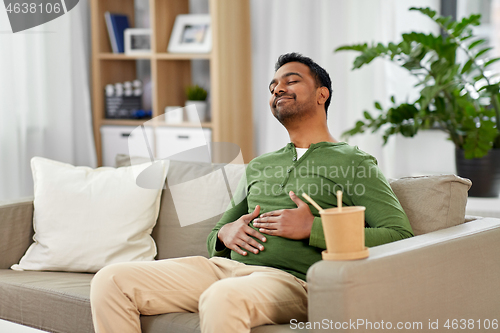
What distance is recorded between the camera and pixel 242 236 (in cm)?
164

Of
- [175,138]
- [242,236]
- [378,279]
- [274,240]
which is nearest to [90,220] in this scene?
[242,236]

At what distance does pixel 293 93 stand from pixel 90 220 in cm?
83

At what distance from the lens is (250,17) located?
3549 mm

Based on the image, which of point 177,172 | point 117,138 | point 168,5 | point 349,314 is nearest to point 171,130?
point 117,138

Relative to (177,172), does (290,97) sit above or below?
above

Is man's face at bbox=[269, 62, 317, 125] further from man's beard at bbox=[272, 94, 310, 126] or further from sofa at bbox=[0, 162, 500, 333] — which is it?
sofa at bbox=[0, 162, 500, 333]

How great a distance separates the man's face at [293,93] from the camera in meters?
1.77

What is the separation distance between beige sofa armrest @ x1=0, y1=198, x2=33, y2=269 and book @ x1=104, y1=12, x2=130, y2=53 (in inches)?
68.3

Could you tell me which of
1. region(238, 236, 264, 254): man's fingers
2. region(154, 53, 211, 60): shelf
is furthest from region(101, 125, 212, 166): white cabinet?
region(238, 236, 264, 254): man's fingers

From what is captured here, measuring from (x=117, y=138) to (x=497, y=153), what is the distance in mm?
2189

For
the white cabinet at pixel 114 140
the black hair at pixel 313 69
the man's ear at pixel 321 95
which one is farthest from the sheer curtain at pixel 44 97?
the man's ear at pixel 321 95

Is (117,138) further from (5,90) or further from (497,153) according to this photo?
(497,153)

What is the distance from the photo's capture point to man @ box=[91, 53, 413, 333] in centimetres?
141

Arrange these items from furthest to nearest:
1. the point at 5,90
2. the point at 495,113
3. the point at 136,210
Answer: the point at 5,90 → the point at 495,113 → the point at 136,210
